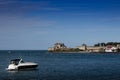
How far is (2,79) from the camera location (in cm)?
5341

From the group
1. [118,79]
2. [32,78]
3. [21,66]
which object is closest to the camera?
[118,79]

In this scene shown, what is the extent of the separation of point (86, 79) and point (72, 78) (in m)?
2.49

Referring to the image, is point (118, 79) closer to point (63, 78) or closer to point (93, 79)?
point (93, 79)

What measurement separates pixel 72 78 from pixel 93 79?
3.40m

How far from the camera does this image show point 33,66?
72875 mm

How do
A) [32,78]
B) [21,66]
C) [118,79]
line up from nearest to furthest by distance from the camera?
[118,79] → [32,78] → [21,66]

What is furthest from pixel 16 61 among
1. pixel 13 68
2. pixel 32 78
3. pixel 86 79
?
pixel 86 79

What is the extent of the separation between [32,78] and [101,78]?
32.8ft

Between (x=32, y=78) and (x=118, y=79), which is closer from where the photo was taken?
(x=118, y=79)

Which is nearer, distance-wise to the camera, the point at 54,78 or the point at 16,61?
the point at 54,78

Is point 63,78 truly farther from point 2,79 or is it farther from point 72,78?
point 2,79

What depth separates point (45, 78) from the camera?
54531 millimetres

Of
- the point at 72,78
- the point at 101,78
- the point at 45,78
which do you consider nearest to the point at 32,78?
the point at 45,78

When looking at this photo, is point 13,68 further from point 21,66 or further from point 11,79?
point 11,79
